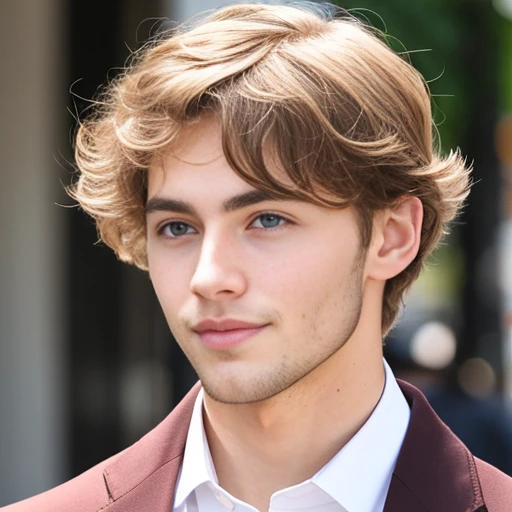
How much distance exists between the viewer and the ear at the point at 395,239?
2.46 metres

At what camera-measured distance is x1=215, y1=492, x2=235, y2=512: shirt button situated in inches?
91.6

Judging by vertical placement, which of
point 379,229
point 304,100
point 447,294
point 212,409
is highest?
point 304,100

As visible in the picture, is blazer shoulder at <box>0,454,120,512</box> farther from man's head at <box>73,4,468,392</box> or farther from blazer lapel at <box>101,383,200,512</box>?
man's head at <box>73,4,468,392</box>

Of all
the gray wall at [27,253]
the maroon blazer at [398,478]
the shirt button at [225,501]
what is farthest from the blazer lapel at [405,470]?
the gray wall at [27,253]

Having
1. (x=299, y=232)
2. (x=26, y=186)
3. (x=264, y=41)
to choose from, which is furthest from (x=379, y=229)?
(x=26, y=186)

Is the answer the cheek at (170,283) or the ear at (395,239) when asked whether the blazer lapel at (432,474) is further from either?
the cheek at (170,283)

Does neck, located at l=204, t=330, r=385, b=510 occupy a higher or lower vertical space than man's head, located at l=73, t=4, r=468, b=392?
lower

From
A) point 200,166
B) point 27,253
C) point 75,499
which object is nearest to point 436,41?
point 27,253

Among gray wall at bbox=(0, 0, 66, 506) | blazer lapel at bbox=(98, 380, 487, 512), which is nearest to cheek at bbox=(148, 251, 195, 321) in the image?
blazer lapel at bbox=(98, 380, 487, 512)

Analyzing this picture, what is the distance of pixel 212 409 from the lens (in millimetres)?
2441

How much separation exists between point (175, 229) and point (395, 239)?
1.76 feet

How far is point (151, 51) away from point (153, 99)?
0.60ft

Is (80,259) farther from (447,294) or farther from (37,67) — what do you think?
(447,294)

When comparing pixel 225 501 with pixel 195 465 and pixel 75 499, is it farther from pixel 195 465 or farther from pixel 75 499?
pixel 75 499
